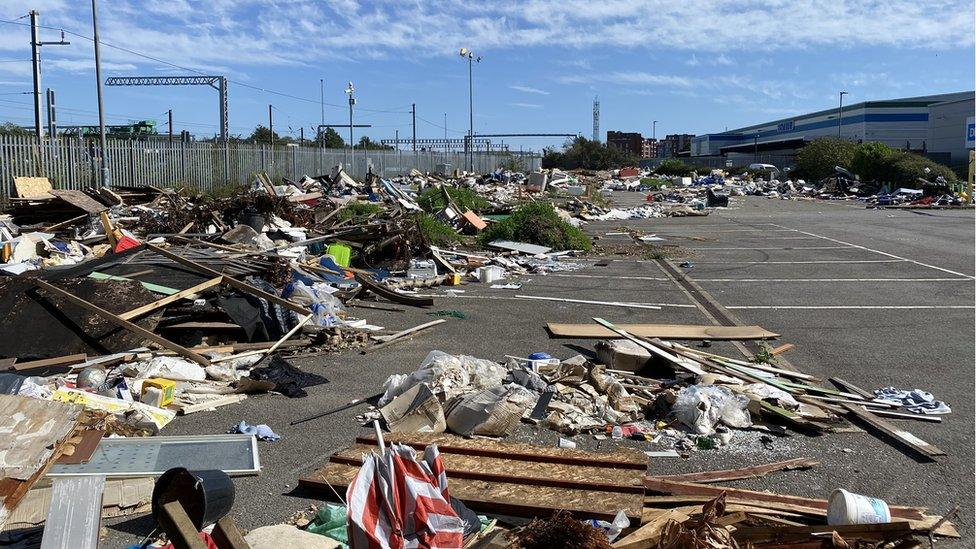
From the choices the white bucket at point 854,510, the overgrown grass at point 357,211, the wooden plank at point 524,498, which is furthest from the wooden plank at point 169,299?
the overgrown grass at point 357,211

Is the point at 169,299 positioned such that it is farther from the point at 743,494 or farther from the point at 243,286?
the point at 743,494

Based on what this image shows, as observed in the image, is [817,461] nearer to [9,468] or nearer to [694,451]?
[694,451]

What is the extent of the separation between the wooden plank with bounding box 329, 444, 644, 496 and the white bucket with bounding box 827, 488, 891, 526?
1064mm

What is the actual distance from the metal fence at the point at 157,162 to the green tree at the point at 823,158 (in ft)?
97.9

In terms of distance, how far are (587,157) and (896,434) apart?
83.6m

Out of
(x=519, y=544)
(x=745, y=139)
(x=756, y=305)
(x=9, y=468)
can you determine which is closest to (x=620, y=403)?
(x=519, y=544)

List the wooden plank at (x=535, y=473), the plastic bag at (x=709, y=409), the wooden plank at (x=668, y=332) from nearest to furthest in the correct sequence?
the wooden plank at (x=535, y=473) → the plastic bag at (x=709, y=409) → the wooden plank at (x=668, y=332)

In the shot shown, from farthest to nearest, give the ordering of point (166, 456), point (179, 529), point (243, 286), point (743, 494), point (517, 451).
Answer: point (243, 286), point (517, 451), point (166, 456), point (743, 494), point (179, 529)

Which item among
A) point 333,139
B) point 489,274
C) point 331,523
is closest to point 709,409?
point 331,523

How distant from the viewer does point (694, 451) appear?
5.83 meters

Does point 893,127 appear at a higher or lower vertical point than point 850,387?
higher

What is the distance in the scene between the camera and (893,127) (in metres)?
71.6

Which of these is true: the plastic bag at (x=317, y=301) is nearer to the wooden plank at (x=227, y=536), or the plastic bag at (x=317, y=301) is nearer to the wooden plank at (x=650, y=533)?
the wooden plank at (x=650, y=533)

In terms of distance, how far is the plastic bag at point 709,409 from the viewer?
6203 mm
